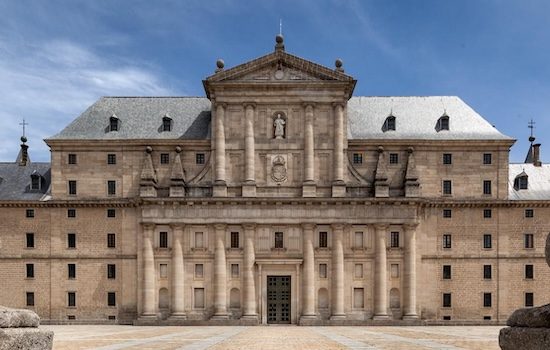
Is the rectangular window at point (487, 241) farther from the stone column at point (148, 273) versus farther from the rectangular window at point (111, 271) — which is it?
the rectangular window at point (111, 271)

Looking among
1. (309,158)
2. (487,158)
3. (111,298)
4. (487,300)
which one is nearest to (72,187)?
(111,298)

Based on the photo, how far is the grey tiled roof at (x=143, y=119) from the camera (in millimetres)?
57812

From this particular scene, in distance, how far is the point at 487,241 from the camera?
182 feet

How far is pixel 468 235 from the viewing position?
55531 mm

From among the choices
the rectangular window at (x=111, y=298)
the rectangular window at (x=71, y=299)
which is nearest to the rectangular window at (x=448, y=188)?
the rectangular window at (x=111, y=298)

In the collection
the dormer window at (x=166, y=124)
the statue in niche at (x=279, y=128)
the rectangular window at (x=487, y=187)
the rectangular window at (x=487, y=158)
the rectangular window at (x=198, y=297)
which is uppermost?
the dormer window at (x=166, y=124)

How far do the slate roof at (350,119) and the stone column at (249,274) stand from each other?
11.3 m

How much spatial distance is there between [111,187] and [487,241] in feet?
124

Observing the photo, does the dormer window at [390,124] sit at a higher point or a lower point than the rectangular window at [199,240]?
higher

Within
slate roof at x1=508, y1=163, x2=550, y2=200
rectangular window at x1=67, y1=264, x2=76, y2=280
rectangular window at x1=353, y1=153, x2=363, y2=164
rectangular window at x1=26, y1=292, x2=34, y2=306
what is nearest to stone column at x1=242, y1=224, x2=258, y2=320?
rectangular window at x1=353, y1=153, x2=363, y2=164

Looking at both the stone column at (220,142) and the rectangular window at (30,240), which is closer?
the stone column at (220,142)

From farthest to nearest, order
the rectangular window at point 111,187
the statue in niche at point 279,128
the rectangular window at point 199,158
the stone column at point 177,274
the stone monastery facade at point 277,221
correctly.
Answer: the rectangular window at point 199,158 → the rectangular window at point 111,187 → the statue in niche at point 279,128 → the stone monastery facade at point 277,221 → the stone column at point 177,274

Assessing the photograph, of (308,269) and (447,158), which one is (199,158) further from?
(447,158)

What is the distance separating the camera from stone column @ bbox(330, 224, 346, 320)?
53.1m
